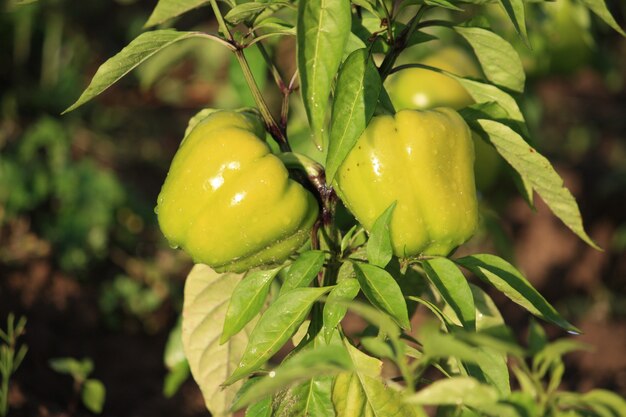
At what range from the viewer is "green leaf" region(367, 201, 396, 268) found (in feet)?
3.64

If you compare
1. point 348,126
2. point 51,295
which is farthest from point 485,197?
point 348,126

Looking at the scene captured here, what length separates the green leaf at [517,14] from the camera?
107 centimetres

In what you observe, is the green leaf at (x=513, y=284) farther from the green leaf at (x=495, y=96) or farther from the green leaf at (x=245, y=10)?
the green leaf at (x=245, y=10)

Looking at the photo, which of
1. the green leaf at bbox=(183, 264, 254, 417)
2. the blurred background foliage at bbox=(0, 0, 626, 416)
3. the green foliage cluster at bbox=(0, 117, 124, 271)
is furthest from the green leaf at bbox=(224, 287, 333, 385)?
the green foliage cluster at bbox=(0, 117, 124, 271)

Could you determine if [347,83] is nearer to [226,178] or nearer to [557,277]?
[226,178]

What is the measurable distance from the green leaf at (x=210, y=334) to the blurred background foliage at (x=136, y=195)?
0.34 m

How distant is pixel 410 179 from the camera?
3.80ft

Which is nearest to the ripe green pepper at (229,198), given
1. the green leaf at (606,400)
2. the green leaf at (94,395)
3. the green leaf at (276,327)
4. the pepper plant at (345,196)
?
the pepper plant at (345,196)

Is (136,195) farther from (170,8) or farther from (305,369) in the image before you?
(305,369)

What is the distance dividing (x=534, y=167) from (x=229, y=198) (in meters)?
0.45

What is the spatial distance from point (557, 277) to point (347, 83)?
2.22 m

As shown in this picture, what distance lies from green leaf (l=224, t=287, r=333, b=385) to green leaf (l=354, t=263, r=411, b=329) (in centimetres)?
6

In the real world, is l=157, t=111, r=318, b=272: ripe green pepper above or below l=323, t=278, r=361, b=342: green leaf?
above

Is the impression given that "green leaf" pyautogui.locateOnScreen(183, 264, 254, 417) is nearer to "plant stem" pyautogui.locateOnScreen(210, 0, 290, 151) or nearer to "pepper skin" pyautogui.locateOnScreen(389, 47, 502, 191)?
"plant stem" pyautogui.locateOnScreen(210, 0, 290, 151)
